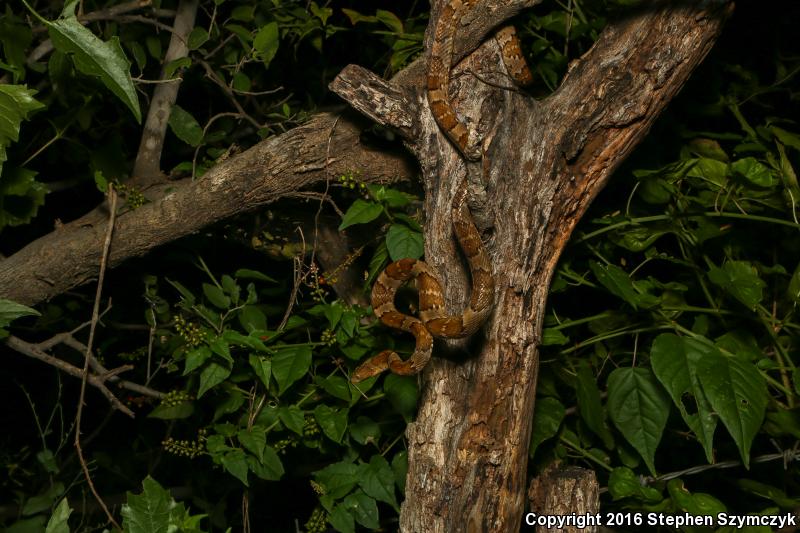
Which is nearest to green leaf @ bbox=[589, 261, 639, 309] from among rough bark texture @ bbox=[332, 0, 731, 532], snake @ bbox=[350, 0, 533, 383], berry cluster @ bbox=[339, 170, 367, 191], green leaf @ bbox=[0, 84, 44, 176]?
rough bark texture @ bbox=[332, 0, 731, 532]

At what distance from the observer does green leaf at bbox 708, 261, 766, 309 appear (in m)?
2.51

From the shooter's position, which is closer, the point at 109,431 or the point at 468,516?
the point at 468,516

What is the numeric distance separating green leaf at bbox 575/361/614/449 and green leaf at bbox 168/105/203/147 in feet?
5.53

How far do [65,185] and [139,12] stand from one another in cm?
80

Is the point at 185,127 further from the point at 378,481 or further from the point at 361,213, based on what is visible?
the point at 378,481

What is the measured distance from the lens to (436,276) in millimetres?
2465

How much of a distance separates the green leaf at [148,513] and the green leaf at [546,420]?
168cm

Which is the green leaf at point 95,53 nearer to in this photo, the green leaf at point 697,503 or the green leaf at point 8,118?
the green leaf at point 8,118

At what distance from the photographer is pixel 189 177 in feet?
10.4

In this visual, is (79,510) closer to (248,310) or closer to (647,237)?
(248,310)

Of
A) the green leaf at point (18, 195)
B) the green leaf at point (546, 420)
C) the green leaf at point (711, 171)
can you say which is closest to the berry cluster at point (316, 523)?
the green leaf at point (546, 420)

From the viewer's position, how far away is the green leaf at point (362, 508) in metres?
2.79

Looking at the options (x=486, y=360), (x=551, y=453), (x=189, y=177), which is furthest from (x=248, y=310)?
(x=551, y=453)

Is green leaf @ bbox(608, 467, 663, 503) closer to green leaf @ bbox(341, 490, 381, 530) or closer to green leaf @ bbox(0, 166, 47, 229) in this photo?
green leaf @ bbox(341, 490, 381, 530)
